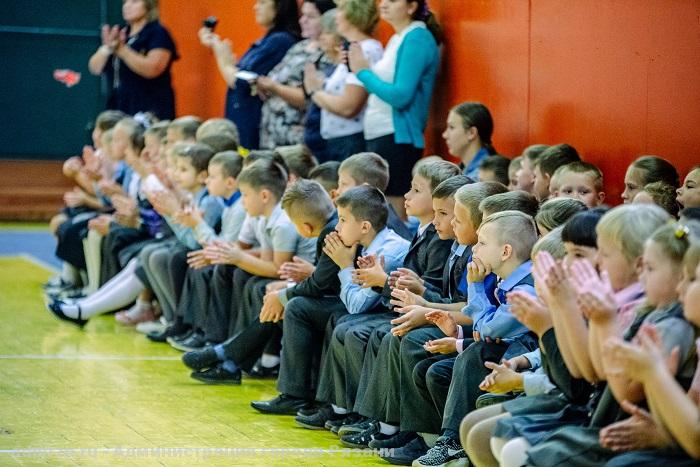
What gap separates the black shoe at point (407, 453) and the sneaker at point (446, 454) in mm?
278

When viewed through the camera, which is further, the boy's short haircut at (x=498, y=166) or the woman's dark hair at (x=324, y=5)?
the woman's dark hair at (x=324, y=5)

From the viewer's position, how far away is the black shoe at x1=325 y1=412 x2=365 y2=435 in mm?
5703

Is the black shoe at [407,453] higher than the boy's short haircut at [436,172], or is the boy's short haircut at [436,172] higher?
the boy's short haircut at [436,172]

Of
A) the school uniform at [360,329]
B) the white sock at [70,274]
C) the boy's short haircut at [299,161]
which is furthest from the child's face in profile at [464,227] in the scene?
the white sock at [70,274]

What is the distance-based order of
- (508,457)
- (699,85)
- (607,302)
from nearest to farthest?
1. (607,302)
2. (508,457)
3. (699,85)

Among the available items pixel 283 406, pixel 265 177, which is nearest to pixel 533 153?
pixel 265 177

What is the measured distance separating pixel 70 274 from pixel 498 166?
16.0ft

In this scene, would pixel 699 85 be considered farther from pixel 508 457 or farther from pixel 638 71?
pixel 508 457

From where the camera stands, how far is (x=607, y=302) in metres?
3.63

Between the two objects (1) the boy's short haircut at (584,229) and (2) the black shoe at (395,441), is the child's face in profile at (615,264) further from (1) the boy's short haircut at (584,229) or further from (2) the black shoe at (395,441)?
(2) the black shoe at (395,441)

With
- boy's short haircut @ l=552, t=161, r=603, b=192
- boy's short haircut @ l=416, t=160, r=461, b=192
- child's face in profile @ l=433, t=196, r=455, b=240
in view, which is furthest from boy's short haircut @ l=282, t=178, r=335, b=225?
boy's short haircut @ l=552, t=161, r=603, b=192

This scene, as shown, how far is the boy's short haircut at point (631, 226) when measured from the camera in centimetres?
383

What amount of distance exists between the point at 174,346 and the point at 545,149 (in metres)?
2.78

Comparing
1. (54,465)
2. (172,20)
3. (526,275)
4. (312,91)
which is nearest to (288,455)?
(54,465)
